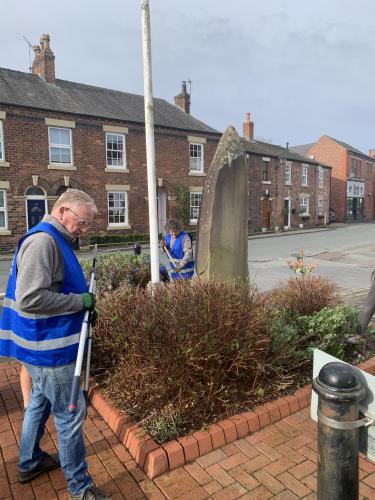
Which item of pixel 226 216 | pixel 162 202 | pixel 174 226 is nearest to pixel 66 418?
pixel 226 216

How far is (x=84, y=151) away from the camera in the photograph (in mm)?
19672

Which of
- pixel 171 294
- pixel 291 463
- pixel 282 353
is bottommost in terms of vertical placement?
pixel 291 463

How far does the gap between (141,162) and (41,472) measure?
20292mm

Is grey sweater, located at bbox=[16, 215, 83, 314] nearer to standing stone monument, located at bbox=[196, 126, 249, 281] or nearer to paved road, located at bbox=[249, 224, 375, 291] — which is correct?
standing stone monument, located at bbox=[196, 126, 249, 281]

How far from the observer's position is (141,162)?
71.8 feet

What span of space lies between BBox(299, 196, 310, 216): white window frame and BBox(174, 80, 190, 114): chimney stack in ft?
45.6

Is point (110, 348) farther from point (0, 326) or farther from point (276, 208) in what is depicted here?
point (276, 208)

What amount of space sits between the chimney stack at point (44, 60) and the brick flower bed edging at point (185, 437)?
68.5ft

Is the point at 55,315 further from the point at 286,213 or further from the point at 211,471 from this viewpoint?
the point at 286,213

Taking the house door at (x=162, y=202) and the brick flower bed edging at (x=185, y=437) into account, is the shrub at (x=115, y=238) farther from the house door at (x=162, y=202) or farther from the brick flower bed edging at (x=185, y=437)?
the brick flower bed edging at (x=185, y=437)

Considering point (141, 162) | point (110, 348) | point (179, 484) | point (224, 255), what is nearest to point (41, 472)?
point (179, 484)

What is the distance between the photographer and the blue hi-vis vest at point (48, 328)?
2262 millimetres

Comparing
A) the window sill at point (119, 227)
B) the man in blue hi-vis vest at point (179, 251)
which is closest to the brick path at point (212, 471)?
the man in blue hi-vis vest at point (179, 251)


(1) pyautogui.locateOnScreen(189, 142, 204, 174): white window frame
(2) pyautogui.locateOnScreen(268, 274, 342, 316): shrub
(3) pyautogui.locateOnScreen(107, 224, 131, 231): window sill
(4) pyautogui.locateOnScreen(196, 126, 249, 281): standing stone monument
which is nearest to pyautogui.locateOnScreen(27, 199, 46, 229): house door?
(3) pyautogui.locateOnScreen(107, 224, 131, 231): window sill
